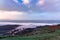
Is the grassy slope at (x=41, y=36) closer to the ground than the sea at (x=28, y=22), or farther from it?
closer to the ground

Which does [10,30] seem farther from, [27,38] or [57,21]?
[57,21]

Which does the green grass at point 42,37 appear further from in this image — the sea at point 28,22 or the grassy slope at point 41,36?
the sea at point 28,22

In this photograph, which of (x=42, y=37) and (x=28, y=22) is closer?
(x=42, y=37)

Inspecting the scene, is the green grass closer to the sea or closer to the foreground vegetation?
the foreground vegetation

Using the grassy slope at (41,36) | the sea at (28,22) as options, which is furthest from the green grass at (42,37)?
the sea at (28,22)

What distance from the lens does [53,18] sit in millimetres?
1602

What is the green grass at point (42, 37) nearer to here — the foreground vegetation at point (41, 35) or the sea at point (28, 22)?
the foreground vegetation at point (41, 35)

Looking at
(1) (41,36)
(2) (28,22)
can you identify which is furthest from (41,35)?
(2) (28,22)

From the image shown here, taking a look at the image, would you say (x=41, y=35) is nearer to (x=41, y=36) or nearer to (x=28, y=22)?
(x=41, y=36)

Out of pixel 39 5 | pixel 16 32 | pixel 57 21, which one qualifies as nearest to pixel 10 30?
pixel 16 32

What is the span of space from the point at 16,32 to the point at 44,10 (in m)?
0.46

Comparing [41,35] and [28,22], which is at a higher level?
[28,22]

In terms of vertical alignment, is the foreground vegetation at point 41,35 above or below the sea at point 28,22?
below

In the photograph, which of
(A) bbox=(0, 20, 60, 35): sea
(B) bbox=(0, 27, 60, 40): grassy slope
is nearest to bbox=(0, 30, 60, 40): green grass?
(B) bbox=(0, 27, 60, 40): grassy slope
